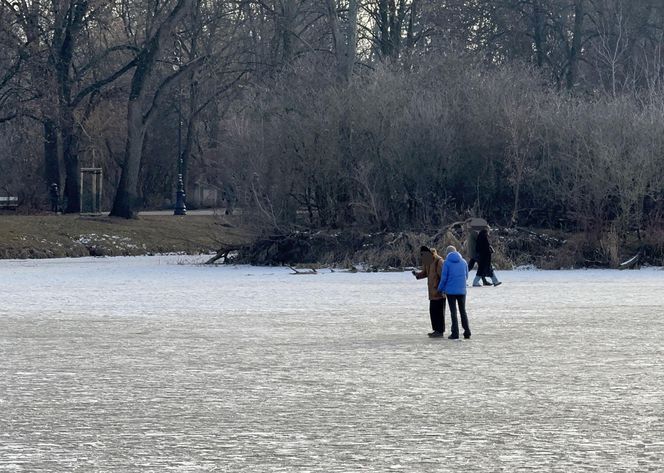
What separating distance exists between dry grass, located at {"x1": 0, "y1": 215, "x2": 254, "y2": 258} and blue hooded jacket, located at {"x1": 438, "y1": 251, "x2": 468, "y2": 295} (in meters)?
23.4

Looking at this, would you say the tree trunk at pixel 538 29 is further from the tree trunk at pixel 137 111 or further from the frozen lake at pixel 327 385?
the frozen lake at pixel 327 385

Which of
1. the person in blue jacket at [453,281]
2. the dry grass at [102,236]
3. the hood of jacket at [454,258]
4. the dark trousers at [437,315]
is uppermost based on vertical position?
the dry grass at [102,236]

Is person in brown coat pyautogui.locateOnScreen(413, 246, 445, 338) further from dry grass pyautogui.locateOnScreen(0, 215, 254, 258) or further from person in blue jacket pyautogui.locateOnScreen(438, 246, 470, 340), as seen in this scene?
dry grass pyautogui.locateOnScreen(0, 215, 254, 258)

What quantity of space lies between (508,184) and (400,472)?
3240cm

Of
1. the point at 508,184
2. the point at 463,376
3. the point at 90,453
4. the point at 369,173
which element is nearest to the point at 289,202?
the point at 369,173

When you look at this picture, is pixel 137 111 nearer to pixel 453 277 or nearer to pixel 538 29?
pixel 538 29

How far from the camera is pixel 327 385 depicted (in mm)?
15211

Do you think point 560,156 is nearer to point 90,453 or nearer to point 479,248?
point 479,248

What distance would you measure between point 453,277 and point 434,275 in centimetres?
53

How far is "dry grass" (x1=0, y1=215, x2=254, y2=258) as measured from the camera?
154 ft

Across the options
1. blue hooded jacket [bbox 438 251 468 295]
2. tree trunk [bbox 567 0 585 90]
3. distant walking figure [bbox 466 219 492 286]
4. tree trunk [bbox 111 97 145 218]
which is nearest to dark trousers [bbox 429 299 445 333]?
blue hooded jacket [bbox 438 251 468 295]

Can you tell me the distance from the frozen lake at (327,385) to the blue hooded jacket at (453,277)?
0.80 m

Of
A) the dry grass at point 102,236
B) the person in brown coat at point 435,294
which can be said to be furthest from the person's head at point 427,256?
the dry grass at point 102,236

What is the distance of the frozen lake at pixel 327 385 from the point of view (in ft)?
36.8
